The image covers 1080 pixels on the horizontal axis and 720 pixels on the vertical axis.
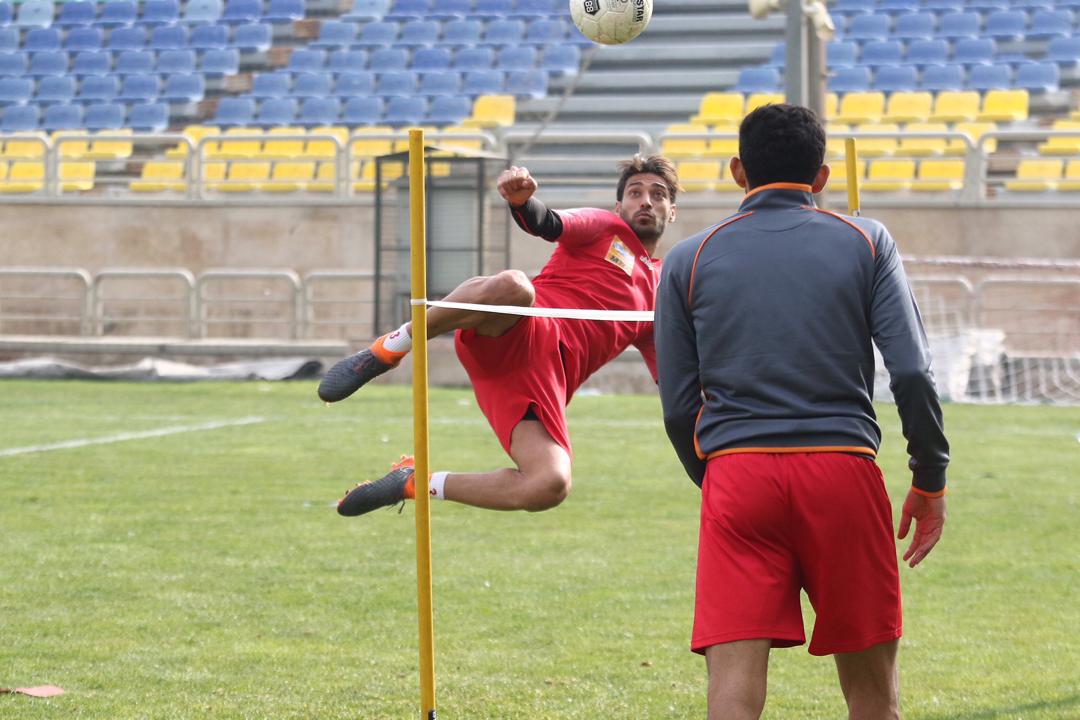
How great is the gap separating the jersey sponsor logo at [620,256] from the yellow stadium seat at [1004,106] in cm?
1770

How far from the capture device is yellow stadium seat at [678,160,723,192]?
2048 cm

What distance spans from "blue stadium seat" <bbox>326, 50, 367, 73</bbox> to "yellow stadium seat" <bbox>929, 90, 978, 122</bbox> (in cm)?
1114

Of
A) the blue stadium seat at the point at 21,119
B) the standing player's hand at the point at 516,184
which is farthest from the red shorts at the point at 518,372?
the blue stadium seat at the point at 21,119

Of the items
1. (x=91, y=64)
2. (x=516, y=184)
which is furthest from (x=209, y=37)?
(x=516, y=184)

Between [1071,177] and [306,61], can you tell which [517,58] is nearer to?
[306,61]

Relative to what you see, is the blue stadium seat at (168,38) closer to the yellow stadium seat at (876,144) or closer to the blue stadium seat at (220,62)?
the blue stadium seat at (220,62)

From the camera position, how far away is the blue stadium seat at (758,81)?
2566 cm

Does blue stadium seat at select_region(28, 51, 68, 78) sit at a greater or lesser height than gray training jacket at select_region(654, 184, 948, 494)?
lesser

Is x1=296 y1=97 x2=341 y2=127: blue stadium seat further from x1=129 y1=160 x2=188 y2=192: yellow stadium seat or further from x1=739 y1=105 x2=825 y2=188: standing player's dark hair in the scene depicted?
x1=739 y1=105 x2=825 y2=188: standing player's dark hair

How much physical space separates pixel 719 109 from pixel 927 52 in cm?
399

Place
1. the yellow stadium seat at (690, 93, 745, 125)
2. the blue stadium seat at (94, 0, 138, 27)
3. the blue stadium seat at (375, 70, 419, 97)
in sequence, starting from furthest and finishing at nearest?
the blue stadium seat at (94, 0, 138, 27) < the blue stadium seat at (375, 70, 419, 97) < the yellow stadium seat at (690, 93, 745, 125)

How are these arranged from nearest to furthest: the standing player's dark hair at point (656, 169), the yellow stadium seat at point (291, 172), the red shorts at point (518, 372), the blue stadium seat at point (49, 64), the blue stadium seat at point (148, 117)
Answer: the red shorts at point (518, 372) → the standing player's dark hair at point (656, 169) → the yellow stadium seat at point (291, 172) → the blue stadium seat at point (148, 117) → the blue stadium seat at point (49, 64)

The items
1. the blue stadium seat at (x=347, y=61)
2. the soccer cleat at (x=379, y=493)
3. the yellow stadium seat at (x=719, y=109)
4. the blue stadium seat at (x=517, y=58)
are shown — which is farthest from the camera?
the blue stadium seat at (x=347, y=61)

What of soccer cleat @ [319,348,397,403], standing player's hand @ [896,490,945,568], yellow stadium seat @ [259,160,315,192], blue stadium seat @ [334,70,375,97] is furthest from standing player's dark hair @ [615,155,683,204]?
blue stadium seat @ [334,70,375,97]
